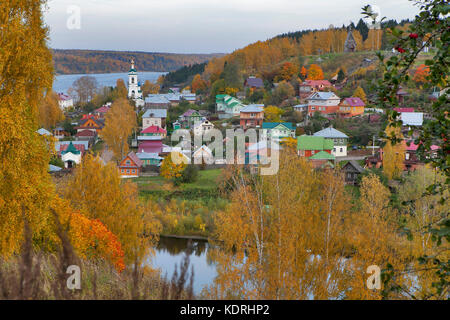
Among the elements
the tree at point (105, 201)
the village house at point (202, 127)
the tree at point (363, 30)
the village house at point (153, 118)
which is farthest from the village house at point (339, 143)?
the tree at point (363, 30)

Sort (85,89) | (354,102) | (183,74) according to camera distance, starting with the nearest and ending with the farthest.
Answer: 1. (354,102)
2. (85,89)
3. (183,74)

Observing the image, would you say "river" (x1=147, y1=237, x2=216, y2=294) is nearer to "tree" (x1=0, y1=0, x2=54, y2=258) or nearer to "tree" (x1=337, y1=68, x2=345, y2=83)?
"tree" (x1=0, y1=0, x2=54, y2=258)

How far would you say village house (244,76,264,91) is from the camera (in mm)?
43438

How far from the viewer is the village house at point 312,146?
899 inches

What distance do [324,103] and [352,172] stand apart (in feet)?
46.0

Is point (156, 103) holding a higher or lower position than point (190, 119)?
higher

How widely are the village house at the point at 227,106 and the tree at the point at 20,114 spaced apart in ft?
102

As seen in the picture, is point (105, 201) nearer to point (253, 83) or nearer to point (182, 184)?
point (182, 184)

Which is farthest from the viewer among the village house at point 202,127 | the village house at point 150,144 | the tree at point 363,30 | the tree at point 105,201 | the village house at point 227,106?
the tree at point 363,30

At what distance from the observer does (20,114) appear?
16.4ft

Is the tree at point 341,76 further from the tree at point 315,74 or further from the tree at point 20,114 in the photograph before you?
the tree at point 20,114

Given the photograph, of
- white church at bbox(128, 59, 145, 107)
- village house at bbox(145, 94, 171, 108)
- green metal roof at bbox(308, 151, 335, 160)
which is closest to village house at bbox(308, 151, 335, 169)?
green metal roof at bbox(308, 151, 335, 160)

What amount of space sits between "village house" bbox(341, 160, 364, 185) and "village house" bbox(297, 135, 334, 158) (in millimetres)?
2916

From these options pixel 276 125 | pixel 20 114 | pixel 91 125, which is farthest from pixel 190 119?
pixel 20 114
